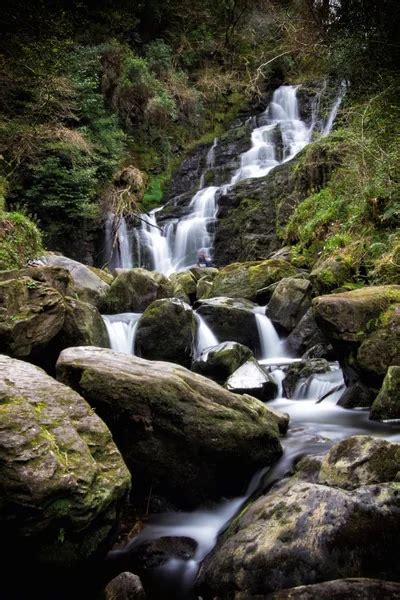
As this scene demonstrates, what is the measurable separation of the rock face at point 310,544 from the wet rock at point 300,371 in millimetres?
4074

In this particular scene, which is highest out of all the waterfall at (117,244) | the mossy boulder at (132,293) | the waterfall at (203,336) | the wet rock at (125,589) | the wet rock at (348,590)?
the waterfall at (117,244)

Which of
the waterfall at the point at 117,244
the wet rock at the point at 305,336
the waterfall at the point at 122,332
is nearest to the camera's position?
the waterfall at the point at 122,332

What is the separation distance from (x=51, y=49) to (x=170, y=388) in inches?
121

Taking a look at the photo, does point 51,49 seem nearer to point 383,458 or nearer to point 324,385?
point 383,458

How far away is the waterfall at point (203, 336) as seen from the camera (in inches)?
366

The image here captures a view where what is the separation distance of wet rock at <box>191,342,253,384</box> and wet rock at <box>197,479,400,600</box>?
4186 millimetres

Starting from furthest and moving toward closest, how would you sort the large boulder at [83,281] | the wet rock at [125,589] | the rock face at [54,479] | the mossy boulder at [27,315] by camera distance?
the large boulder at [83,281]
the mossy boulder at [27,315]
the wet rock at [125,589]
the rock face at [54,479]

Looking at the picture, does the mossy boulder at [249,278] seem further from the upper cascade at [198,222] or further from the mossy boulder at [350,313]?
the mossy boulder at [350,313]

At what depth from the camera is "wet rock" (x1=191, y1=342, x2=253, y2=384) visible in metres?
7.42

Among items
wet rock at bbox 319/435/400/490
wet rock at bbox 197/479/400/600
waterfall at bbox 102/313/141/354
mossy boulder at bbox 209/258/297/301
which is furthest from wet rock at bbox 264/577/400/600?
mossy boulder at bbox 209/258/297/301

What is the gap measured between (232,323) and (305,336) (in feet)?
5.16

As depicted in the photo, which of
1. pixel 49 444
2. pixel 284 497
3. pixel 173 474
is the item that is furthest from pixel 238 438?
pixel 49 444

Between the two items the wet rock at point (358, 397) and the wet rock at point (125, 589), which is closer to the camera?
the wet rock at point (125, 589)

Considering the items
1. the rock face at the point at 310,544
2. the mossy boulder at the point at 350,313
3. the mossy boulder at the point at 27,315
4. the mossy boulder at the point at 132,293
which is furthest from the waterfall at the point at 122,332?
the rock face at the point at 310,544
